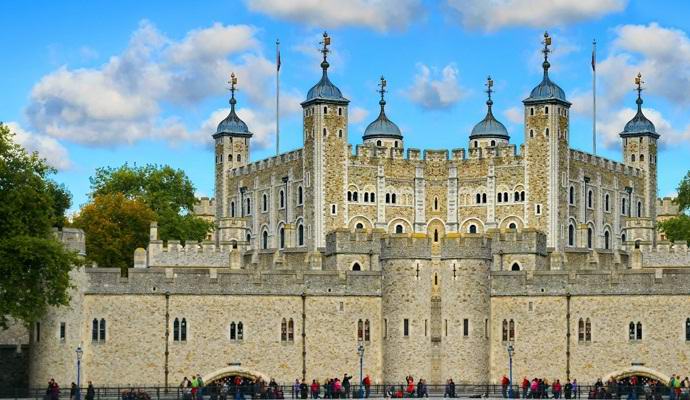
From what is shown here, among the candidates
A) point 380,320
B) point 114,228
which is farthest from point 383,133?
point 380,320

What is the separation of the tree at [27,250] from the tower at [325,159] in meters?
52.7

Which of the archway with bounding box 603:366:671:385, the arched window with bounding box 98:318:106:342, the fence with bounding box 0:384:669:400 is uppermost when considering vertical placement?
the arched window with bounding box 98:318:106:342

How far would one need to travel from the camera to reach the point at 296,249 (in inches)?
5438

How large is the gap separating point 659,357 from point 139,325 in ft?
78.3

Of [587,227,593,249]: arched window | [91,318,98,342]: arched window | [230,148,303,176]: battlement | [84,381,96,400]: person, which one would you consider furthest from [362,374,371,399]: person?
[230,148,303,176]: battlement

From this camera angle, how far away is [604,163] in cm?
14550

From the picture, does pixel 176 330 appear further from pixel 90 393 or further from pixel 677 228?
pixel 677 228

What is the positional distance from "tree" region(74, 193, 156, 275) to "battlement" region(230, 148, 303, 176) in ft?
46.3

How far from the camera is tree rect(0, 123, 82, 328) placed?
273ft

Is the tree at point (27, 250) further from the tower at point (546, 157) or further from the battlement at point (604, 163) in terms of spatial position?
the battlement at point (604, 163)

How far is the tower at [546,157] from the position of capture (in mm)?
137875

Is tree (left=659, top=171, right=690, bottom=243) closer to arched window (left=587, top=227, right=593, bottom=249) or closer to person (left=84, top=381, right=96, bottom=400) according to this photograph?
arched window (left=587, top=227, right=593, bottom=249)

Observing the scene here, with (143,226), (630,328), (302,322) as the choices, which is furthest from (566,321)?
(143,226)

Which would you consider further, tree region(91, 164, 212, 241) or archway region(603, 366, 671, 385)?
tree region(91, 164, 212, 241)
